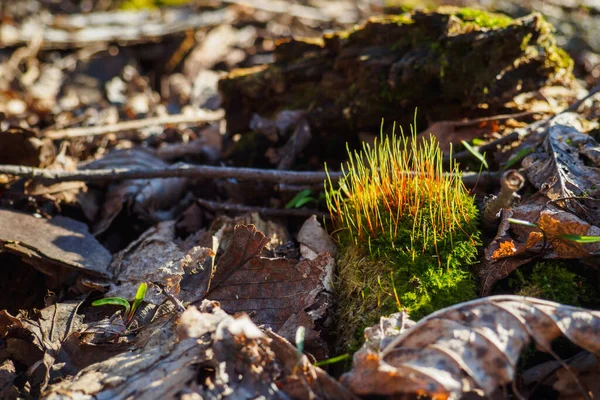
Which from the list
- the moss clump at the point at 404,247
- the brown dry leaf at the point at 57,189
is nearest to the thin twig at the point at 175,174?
the brown dry leaf at the point at 57,189

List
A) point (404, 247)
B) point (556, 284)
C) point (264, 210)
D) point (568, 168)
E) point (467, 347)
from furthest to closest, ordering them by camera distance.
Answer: point (264, 210)
point (568, 168)
point (404, 247)
point (556, 284)
point (467, 347)

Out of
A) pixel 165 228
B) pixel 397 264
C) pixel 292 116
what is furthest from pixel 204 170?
pixel 397 264

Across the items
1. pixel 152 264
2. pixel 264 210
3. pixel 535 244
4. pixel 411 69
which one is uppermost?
pixel 411 69

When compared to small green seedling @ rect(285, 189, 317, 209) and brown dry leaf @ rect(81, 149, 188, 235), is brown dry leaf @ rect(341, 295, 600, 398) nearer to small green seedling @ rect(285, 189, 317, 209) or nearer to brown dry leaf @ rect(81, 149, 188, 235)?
small green seedling @ rect(285, 189, 317, 209)

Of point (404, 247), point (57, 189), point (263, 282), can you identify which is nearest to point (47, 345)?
point (263, 282)

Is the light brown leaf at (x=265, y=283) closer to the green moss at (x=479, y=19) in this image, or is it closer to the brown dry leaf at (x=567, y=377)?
the brown dry leaf at (x=567, y=377)

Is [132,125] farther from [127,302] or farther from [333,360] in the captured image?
[333,360]

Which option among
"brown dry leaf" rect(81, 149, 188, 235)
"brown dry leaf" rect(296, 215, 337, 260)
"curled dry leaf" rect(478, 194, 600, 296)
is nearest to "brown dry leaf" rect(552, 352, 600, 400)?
"curled dry leaf" rect(478, 194, 600, 296)

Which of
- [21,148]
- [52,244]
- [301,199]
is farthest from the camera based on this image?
[21,148]
